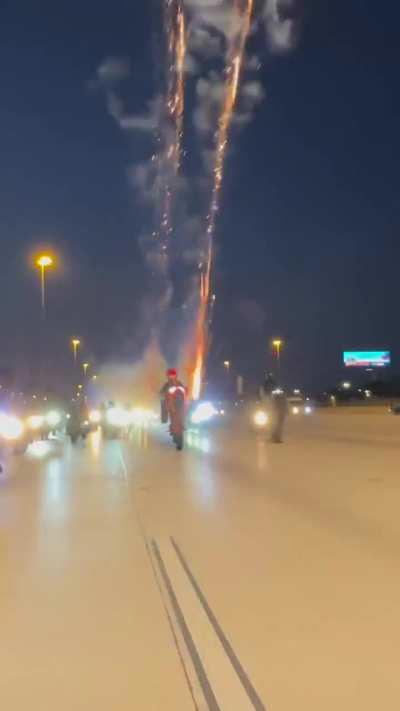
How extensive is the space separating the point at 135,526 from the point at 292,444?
72.4ft

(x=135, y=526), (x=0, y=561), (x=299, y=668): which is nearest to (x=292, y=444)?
(x=135, y=526)

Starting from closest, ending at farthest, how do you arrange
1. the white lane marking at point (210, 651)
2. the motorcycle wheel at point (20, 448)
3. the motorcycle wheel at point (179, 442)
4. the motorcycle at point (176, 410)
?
the white lane marking at point (210, 651) → the motorcycle at point (176, 410) → the motorcycle wheel at point (179, 442) → the motorcycle wheel at point (20, 448)

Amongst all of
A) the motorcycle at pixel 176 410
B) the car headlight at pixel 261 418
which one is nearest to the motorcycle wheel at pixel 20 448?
the motorcycle at pixel 176 410

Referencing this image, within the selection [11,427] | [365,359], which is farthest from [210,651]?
[365,359]

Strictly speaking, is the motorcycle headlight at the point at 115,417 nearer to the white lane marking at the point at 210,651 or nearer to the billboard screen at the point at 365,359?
the white lane marking at the point at 210,651

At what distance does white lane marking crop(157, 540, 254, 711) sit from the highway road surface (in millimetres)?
17

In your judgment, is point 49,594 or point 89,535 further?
point 89,535

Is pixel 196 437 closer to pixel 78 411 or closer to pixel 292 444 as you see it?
pixel 78 411

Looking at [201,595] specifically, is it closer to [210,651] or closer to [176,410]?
[210,651]

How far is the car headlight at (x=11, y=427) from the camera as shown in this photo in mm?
31469

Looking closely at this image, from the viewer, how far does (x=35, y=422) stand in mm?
43688

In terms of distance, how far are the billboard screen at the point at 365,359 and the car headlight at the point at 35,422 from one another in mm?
86863

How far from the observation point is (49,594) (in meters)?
10.6

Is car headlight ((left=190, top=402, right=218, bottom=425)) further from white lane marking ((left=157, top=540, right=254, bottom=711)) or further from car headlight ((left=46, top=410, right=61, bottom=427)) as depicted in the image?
white lane marking ((left=157, top=540, right=254, bottom=711))
